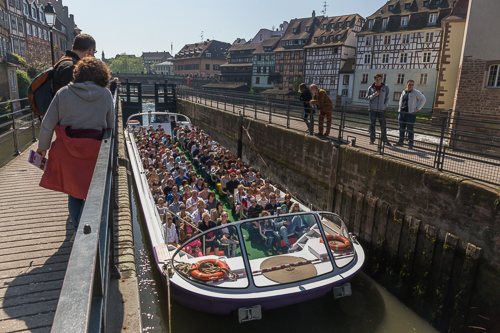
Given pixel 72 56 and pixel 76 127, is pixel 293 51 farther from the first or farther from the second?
pixel 76 127

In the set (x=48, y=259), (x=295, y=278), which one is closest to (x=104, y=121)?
(x=48, y=259)

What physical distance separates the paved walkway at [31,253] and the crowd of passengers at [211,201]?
240 centimetres

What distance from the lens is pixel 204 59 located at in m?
77.2

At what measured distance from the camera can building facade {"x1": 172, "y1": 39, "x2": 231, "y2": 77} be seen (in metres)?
77.5

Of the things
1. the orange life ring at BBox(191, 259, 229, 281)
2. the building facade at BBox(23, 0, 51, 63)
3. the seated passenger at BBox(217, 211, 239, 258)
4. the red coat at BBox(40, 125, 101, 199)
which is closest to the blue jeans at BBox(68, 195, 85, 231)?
the red coat at BBox(40, 125, 101, 199)

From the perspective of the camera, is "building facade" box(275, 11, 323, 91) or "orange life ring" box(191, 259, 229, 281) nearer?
"orange life ring" box(191, 259, 229, 281)

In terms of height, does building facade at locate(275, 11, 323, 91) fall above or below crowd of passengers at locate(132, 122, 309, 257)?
above

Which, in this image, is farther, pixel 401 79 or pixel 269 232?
pixel 401 79

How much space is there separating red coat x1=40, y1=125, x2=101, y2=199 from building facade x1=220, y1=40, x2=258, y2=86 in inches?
2191

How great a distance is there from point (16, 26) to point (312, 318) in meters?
43.8

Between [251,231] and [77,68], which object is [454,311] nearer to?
[251,231]

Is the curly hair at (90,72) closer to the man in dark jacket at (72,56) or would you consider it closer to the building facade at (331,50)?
the man in dark jacket at (72,56)

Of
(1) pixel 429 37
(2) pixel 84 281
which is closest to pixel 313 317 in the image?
(2) pixel 84 281

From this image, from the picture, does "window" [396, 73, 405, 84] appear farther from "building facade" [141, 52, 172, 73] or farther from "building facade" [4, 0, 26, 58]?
"building facade" [141, 52, 172, 73]
